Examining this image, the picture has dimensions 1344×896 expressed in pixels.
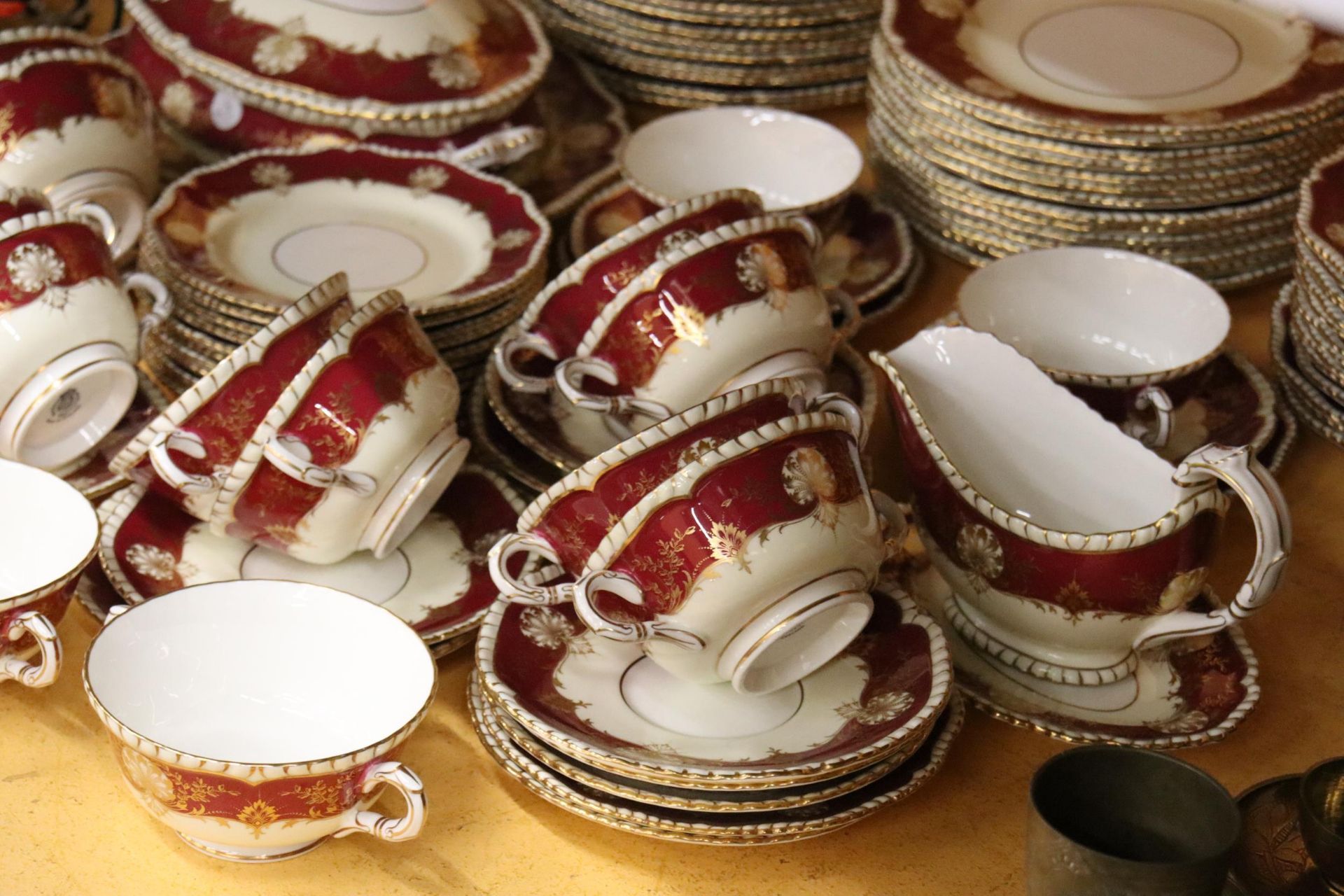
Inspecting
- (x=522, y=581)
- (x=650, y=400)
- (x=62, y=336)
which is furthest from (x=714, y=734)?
(x=62, y=336)

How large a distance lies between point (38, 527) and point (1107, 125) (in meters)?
0.77

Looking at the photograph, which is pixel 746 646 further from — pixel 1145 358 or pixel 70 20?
pixel 70 20

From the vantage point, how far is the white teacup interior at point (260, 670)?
834 mm

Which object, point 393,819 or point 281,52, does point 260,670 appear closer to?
point 393,819

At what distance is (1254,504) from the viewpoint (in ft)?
2.54

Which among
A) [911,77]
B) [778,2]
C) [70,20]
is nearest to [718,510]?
[911,77]

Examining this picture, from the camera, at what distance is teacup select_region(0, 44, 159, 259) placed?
1.10 meters

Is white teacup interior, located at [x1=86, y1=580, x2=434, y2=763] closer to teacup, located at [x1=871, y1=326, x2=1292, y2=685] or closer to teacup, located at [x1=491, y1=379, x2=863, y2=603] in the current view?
teacup, located at [x1=491, y1=379, x2=863, y2=603]

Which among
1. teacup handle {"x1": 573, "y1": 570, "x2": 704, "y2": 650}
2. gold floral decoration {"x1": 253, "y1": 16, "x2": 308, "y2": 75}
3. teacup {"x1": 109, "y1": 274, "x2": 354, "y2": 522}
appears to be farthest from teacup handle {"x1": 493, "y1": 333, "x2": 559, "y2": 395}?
gold floral decoration {"x1": 253, "y1": 16, "x2": 308, "y2": 75}

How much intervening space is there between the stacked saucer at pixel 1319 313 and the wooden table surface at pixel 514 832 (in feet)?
0.73

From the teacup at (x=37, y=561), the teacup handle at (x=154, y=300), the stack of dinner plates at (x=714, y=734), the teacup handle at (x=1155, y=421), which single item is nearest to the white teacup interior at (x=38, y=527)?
the teacup at (x=37, y=561)

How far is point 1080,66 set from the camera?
1.26 metres

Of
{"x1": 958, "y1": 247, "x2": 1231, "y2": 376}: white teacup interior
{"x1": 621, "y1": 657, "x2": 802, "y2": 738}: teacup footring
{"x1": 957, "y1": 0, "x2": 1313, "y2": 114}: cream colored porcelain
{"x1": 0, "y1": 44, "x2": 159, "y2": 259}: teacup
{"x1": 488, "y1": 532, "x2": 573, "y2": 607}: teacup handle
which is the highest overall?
{"x1": 957, "y1": 0, "x2": 1313, "y2": 114}: cream colored porcelain

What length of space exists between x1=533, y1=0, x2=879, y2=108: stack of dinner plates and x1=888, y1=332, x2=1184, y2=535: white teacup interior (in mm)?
504
